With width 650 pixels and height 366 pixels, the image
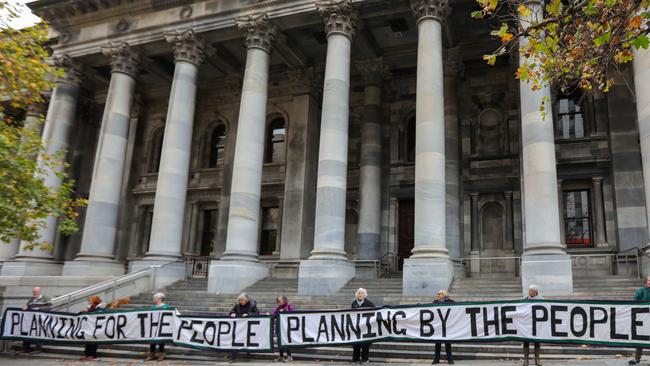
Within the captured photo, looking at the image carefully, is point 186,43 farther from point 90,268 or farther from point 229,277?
point 229,277

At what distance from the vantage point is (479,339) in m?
10.4

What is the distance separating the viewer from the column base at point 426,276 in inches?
632

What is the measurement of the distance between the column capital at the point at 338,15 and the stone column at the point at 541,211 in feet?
22.2

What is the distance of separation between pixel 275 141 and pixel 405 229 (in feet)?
27.9

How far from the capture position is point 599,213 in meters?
20.6

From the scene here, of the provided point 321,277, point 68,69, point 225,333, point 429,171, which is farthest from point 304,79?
point 225,333

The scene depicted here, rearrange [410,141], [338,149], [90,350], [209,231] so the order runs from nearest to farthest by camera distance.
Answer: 1. [90,350]
2. [338,149]
3. [410,141]
4. [209,231]

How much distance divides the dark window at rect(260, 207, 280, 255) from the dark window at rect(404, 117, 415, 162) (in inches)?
282

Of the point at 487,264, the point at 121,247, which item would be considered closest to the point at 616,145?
the point at 487,264

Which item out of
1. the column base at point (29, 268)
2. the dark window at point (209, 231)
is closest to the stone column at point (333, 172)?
the dark window at point (209, 231)

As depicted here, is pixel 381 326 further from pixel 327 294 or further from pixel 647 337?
pixel 327 294

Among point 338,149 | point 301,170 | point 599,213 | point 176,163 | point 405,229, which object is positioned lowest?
point 405,229

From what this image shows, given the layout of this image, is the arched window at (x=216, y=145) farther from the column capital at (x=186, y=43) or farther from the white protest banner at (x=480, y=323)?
the white protest banner at (x=480, y=323)

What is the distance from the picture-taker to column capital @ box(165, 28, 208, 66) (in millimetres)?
22531
